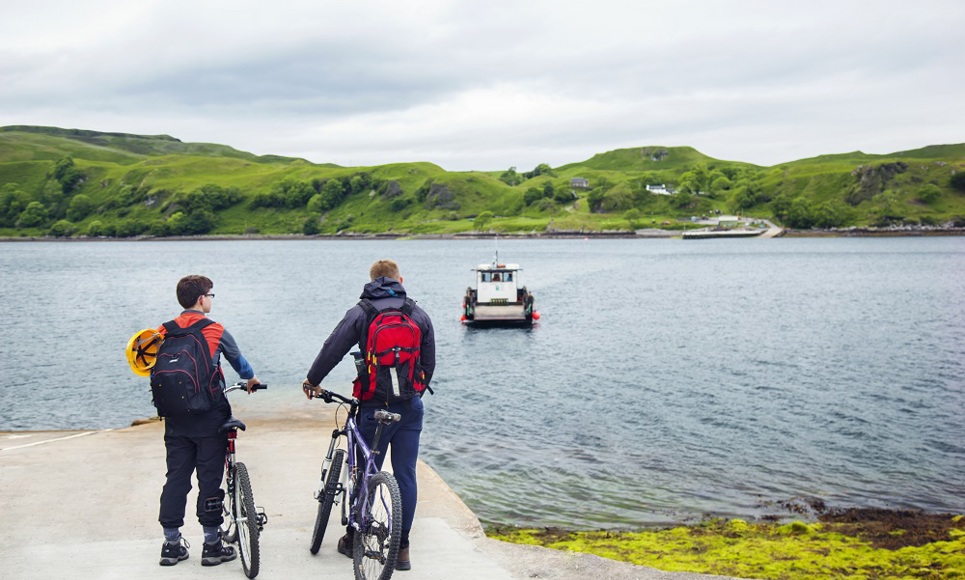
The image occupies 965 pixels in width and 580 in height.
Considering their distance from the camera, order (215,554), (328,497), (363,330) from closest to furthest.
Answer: (363,330)
(215,554)
(328,497)

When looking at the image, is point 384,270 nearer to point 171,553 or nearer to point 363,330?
point 363,330

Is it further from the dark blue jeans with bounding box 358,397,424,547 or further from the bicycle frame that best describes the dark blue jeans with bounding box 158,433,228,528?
the dark blue jeans with bounding box 358,397,424,547

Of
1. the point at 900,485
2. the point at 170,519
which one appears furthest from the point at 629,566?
the point at 900,485

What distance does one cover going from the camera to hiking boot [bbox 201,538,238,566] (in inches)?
304

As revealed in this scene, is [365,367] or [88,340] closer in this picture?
[365,367]

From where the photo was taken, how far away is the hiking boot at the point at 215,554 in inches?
304

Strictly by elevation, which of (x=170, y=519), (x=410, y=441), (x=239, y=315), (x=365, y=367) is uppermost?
(x=365, y=367)

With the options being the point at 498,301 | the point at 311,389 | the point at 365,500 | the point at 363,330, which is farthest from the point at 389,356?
the point at 498,301

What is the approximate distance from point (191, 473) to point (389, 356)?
2.25 meters

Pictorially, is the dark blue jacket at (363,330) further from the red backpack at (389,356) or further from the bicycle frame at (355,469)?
Result: the bicycle frame at (355,469)

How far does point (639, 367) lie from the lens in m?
37.3

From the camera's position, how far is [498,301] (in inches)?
2101

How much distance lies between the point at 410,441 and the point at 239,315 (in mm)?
57800

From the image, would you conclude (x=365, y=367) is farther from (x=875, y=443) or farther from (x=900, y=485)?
(x=875, y=443)
